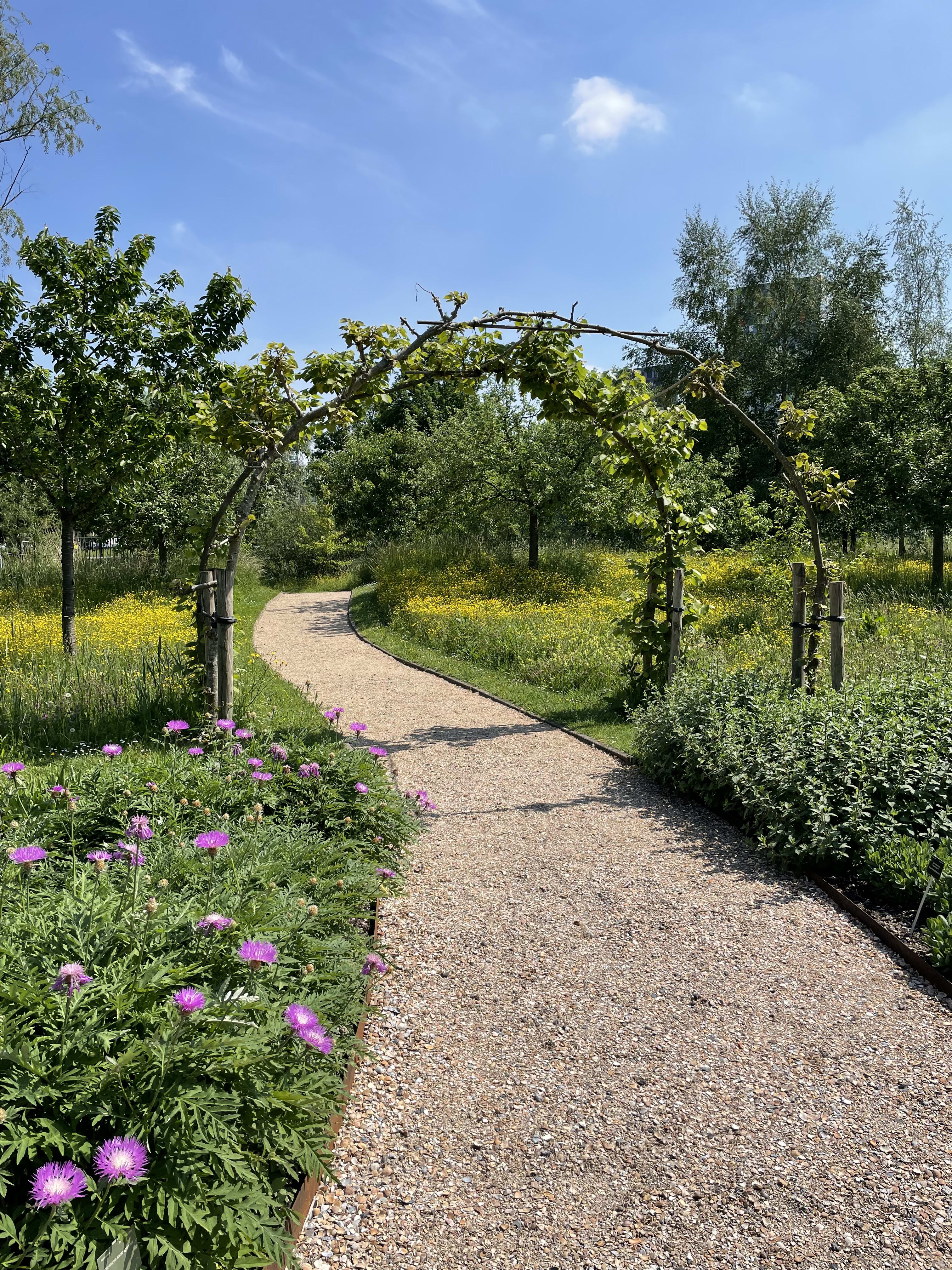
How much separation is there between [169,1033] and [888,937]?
3419 millimetres

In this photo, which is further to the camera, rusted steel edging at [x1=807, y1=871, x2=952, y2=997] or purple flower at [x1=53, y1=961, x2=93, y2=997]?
rusted steel edging at [x1=807, y1=871, x2=952, y2=997]

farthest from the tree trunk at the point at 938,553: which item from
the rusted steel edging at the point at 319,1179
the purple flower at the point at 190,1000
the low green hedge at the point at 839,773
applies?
the purple flower at the point at 190,1000

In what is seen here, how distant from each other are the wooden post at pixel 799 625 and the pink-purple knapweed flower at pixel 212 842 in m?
5.41

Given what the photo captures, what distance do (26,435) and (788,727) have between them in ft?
32.6

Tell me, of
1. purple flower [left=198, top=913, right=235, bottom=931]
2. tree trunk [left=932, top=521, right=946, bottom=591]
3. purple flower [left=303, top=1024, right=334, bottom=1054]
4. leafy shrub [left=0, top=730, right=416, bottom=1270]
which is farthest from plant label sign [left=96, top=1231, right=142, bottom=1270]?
tree trunk [left=932, top=521, right=946, bottom=591]

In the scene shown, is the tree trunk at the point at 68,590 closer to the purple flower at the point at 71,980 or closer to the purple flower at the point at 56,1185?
the purple flower at the point at 71,980

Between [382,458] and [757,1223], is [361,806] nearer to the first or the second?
[757,1223]

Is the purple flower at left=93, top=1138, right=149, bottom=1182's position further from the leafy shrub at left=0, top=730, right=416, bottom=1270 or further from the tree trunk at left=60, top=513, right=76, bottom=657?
the tree trunk at left=60, top=513, right=76, bottom=657

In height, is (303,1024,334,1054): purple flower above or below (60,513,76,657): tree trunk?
below

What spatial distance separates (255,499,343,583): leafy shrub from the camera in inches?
958

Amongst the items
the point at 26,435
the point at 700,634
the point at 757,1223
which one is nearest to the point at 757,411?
the point at 700,634

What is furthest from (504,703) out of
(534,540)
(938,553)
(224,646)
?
(938,553)

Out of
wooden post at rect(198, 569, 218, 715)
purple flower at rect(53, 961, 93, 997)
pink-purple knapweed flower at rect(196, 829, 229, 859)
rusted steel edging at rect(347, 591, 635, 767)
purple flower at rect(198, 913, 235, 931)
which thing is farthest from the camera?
rusted steel edging at rect(347, 591, 635, 767)

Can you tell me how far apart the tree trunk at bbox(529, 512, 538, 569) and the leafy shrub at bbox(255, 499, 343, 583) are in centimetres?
801
